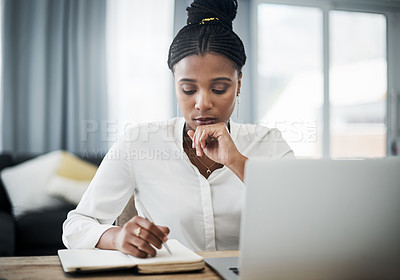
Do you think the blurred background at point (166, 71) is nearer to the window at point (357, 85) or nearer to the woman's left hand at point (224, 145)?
the window at point (357, 85)

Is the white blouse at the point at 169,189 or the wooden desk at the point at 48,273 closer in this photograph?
the wooden desk at the point at 48,273

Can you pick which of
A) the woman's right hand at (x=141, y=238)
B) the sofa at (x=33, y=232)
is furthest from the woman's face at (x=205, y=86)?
the sofa at (x=33, y=232)

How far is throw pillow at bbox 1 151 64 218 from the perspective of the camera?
260 centimetres

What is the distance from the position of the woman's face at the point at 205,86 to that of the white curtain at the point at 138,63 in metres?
2.38

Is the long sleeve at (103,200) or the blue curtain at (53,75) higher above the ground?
the blue curtain at (53,75)

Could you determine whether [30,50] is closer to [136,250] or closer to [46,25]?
[46,25]

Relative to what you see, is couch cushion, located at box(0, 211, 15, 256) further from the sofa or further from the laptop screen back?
the laptop screen back

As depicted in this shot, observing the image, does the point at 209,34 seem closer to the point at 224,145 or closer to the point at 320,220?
the point at 224,145

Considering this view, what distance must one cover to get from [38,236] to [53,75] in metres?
1.49

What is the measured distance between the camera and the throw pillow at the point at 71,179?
2646mm

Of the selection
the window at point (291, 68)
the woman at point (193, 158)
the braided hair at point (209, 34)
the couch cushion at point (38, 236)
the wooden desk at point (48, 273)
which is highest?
the window at point (291, 68)

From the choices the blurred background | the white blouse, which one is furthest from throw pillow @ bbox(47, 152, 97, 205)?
the white blouse

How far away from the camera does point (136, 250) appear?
88cm

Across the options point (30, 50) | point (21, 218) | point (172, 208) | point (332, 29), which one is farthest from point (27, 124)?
point (332, 29)
